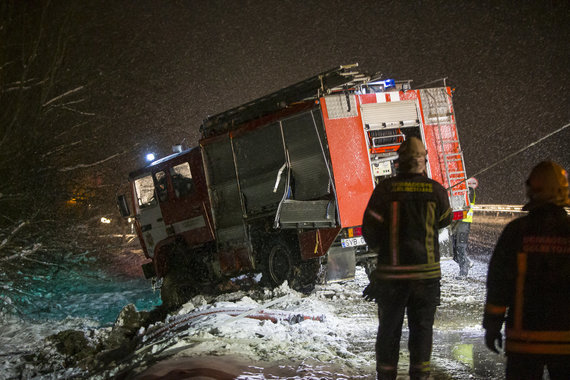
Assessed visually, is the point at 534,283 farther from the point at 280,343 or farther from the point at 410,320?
the point at 280,343

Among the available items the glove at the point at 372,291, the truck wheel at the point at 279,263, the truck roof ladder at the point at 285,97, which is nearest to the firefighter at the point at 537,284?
the glove at the point at 372,291

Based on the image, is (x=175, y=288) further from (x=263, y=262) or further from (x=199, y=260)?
(x=263, y=262)

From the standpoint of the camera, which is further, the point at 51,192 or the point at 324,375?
the point at 51,192

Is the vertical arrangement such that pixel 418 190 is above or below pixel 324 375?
above

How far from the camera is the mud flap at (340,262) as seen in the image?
265 inches

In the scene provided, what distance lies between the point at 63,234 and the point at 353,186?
307 inches

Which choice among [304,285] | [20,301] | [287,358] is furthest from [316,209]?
[20,301]

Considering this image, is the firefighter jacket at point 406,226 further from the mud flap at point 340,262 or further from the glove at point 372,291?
the mud flap at point 340,262

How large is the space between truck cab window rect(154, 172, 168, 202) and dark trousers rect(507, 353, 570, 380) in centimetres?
820

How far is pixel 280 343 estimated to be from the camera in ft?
14.8

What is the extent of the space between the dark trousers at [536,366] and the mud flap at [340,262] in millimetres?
4514

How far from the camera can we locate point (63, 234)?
11023mm

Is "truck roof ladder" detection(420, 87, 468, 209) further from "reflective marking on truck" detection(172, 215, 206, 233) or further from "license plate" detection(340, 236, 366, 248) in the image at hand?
"reflective marking on truck" detection(172, 215, 206, 233)

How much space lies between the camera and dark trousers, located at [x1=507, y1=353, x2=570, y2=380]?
83.4 inches
